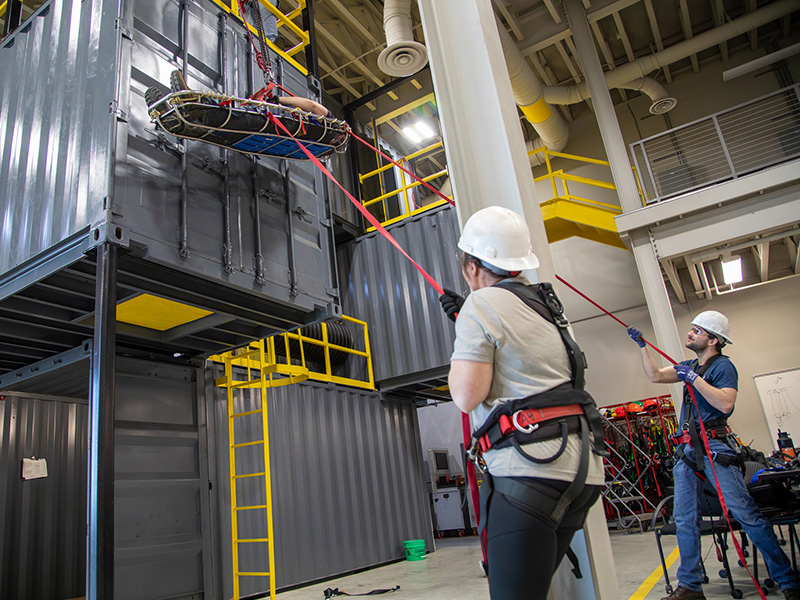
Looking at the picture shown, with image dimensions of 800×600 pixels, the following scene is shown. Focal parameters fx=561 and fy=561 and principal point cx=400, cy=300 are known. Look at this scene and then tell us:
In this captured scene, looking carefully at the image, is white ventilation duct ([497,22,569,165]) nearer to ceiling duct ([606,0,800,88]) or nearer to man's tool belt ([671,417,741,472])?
ceiling duct ([606,0,800,88])

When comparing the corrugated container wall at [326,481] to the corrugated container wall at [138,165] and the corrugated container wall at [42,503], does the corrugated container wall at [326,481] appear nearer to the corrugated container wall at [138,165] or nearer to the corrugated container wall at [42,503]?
the corrugated container wall at [42,503]

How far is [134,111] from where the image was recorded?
4.96 m

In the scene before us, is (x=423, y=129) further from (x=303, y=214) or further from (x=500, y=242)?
(x=500, y=242)

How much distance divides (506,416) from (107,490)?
3.18 m

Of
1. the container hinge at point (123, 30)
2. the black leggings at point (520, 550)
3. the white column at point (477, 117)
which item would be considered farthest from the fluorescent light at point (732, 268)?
the black leggings at point (520, 550)

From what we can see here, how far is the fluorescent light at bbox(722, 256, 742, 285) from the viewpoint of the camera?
12323 mm

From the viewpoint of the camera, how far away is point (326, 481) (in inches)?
384

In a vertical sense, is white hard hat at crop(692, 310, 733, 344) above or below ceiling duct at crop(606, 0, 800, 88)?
below

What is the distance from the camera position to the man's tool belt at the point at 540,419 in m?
1.92

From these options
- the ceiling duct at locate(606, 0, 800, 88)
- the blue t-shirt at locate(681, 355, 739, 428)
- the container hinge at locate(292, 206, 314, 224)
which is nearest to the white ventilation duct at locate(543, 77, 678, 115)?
the ceiling duct at locate(606, 0, 800, 88)

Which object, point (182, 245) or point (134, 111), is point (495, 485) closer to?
point (182, 245)

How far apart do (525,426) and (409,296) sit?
1001 centimetres

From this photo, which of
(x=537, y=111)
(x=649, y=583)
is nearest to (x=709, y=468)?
(x=649, y=583)

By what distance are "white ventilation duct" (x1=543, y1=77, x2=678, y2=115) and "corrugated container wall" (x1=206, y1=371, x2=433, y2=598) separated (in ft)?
29.8
